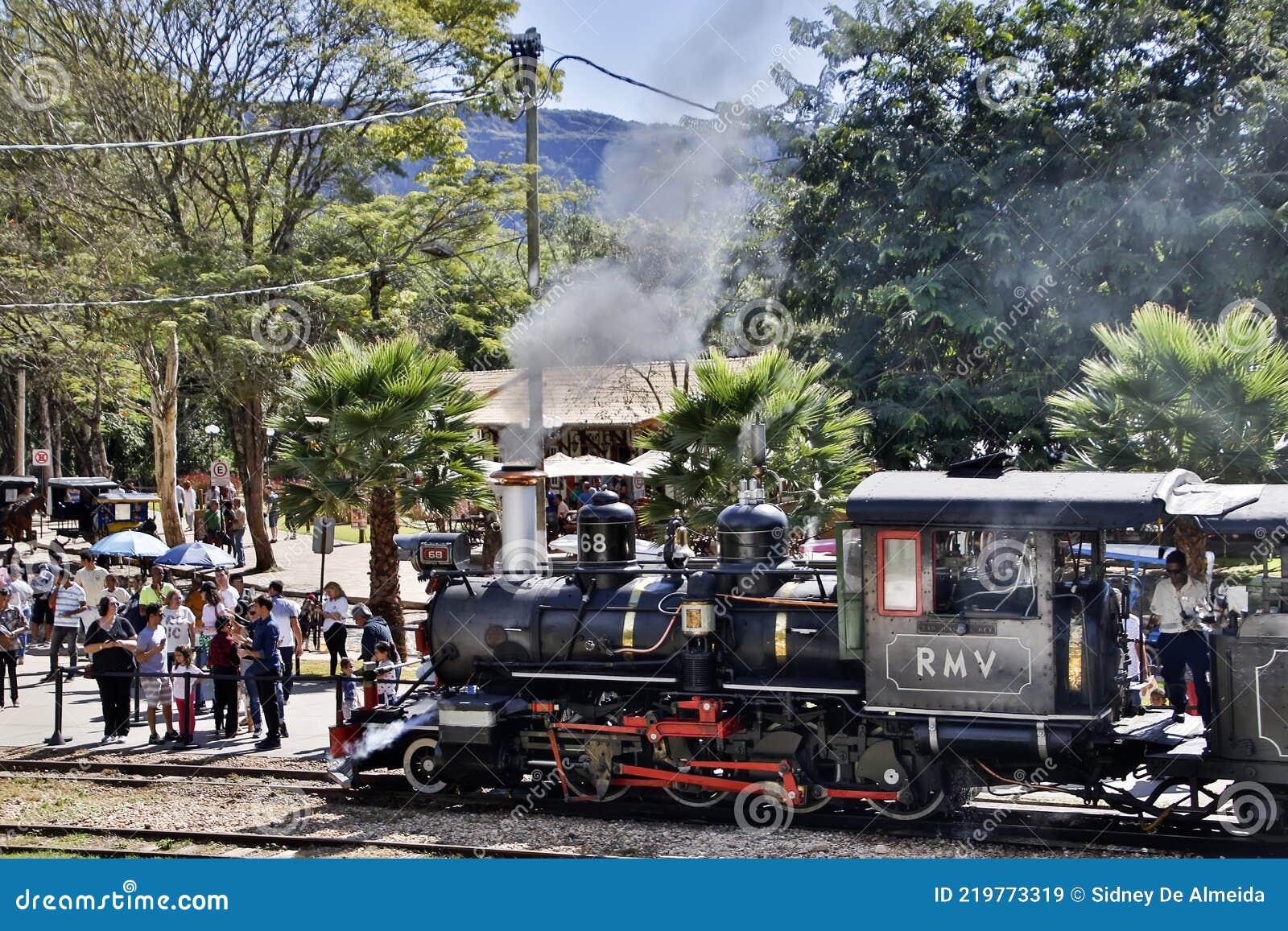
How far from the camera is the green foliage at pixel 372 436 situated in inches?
540

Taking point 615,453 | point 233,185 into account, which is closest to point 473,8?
point 233,185

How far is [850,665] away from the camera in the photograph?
367 inches

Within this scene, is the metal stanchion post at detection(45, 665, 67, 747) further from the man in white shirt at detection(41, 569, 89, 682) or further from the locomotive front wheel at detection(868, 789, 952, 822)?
the locomotive front wheel at detection(868, 789, 952, 822)

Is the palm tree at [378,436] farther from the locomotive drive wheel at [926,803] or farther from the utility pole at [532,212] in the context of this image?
the locomotive drive wheel at [926,803]

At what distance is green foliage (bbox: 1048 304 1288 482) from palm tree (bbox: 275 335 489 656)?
6.91 m

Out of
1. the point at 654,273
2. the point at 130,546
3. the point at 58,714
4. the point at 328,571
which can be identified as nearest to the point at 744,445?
Answer: the point at 58,714

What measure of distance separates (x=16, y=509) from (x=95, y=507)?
2062 millimetres

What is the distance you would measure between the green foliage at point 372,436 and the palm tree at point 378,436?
1 cm

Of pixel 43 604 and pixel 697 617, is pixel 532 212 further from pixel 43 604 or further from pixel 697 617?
pixel 43 604

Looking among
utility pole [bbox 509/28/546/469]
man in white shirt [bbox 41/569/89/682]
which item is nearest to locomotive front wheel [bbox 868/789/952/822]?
utility pole [bbox 509/28/546/469]

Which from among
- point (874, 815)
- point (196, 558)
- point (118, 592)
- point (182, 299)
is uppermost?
point (182, 299)

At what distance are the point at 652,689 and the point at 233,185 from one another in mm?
20189

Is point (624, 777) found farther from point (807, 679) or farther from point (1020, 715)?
point (1020, 715)

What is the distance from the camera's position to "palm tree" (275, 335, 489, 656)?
45.1ft
